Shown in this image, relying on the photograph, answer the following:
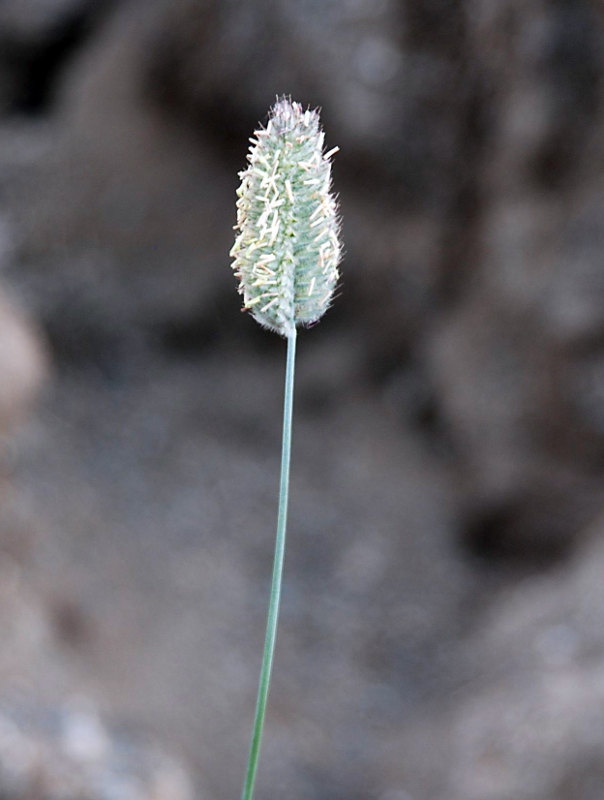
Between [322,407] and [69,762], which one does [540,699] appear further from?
[322,407]

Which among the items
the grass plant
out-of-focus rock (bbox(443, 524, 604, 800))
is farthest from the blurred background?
the grass plant

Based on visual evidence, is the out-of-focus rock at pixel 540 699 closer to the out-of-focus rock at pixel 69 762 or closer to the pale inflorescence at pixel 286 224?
the out-of-focus rock at pixel 69 762

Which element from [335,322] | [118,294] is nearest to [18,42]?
[118,294]

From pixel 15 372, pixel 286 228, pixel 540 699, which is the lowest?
pixel 286 228

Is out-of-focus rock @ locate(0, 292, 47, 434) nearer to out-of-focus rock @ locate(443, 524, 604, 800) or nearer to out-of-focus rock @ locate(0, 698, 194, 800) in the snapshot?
out-of-focus rock @ locate(0, 698, 194, 800)

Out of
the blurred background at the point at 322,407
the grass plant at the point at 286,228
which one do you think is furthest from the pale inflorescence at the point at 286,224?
the blurred background at the point at 322,407

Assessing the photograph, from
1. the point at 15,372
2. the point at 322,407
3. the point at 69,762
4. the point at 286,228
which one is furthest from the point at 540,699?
the point at 322,407
